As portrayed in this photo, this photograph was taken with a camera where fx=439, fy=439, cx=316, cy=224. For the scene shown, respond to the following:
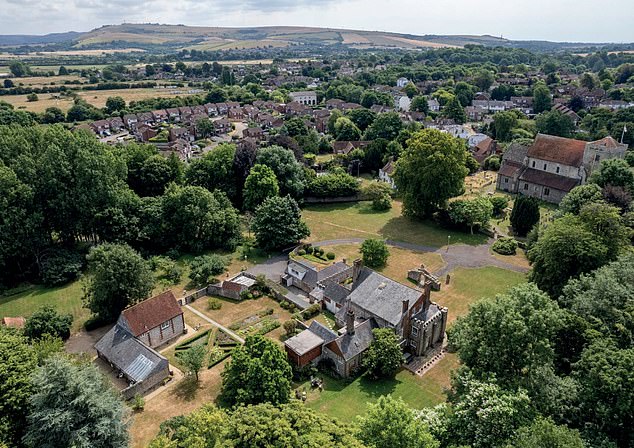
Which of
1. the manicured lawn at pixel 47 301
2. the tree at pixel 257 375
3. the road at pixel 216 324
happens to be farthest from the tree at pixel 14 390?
the road at pixel 216 324

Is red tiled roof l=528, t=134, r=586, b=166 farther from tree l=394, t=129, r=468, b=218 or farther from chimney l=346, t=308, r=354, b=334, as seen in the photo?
chimney l=346, t=308, r=354, b=334

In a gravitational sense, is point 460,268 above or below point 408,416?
below

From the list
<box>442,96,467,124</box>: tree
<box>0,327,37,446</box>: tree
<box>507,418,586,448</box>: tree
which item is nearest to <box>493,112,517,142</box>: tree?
<box>442,96,467,124</box>: tree

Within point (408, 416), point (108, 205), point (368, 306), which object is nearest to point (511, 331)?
point (408, 416)

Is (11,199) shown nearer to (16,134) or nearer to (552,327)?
(16,134)

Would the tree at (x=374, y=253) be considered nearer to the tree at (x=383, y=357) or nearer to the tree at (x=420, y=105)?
the tree at (x=383, y=357)

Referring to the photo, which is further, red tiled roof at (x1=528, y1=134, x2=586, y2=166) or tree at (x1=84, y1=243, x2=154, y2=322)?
red tiled roof at (x1=528, y1=134, x2=586, y2=166)
